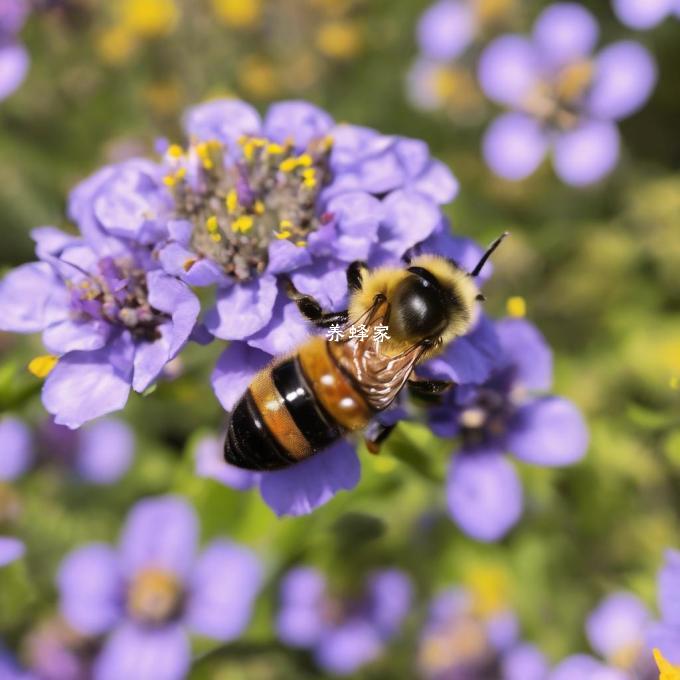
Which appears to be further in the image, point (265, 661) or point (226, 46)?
point (226, 46)

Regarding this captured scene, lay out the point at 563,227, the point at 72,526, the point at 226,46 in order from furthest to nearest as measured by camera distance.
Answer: the point at 226,46, the point at 563,227, the point at 72,526

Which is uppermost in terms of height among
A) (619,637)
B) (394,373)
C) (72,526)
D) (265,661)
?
(394,373)

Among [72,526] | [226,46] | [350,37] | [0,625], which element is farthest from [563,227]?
[0,625]

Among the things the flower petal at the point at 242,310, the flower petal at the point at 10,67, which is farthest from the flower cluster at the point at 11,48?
the flower petal at the point at 242,310

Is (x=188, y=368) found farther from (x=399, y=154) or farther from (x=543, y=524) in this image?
(x=543, y=524)

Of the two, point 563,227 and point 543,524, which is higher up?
point 563,227

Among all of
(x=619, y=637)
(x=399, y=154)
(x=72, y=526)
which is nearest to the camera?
(x=399, y=154)
